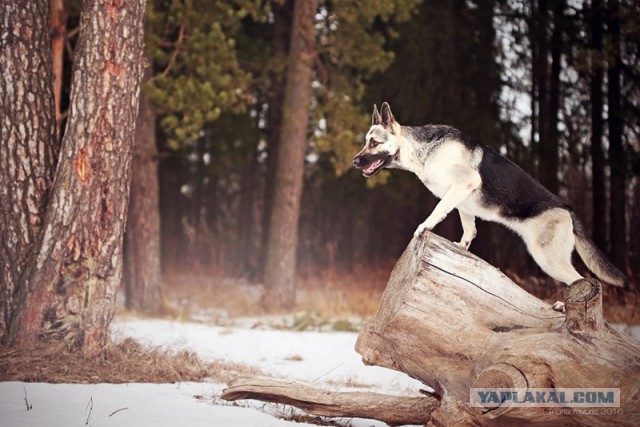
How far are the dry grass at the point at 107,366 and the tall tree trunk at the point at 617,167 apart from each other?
9528 mm

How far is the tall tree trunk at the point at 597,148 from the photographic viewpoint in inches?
565

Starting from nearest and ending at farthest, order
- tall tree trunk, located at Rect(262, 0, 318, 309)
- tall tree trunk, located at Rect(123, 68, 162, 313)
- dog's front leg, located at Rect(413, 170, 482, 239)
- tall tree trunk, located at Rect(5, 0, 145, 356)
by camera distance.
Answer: dog's front leg, located at Rect(413, 170, 482, 239), tall tree trunk, located at Rect(5, 0, 145, 356), tall tree trunk, located at Rect(123, 68, 162, 313), tall tree trunk, located at Rect(262, 0, 318, 309)

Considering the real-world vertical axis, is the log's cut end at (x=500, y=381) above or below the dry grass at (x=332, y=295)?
above

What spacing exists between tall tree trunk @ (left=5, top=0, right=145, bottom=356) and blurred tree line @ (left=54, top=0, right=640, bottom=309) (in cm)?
502

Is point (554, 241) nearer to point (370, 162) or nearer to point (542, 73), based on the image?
point (370, 162)

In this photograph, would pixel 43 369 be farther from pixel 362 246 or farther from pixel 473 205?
pixel 362 246

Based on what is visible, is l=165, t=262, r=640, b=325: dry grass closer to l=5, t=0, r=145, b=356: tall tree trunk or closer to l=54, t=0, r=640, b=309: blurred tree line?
l=54, t=0, r=640, b=309: blurred tree line

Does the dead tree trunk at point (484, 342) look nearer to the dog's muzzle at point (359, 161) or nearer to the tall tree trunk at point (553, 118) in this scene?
the dog's muzzle at point (359, 161)

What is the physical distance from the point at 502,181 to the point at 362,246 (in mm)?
17344

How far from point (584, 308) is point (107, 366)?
14.0 ft

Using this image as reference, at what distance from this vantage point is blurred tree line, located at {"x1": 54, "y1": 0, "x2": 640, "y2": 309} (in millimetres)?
12586

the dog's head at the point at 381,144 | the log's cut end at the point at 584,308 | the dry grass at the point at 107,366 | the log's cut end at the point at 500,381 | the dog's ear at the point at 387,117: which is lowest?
the dry grass at the point at 107,366

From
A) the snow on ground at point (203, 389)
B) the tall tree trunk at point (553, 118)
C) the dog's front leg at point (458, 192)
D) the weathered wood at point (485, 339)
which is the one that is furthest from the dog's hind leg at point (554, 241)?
the tall tree trunk at point (553, 118)

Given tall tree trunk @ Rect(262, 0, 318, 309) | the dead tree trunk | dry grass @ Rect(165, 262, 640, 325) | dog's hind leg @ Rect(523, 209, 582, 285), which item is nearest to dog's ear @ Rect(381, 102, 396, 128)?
the dead tree trunk
